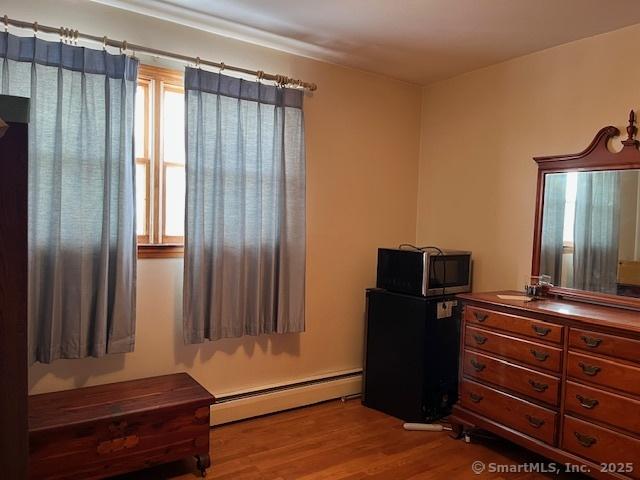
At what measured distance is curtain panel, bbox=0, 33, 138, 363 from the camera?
2.34 meters

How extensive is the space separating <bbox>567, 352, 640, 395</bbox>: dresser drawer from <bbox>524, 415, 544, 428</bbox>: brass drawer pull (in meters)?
0.30

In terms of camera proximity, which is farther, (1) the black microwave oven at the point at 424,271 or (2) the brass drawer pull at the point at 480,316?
(1) the black microwave oven at the point at 424,271

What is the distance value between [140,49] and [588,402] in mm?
2847

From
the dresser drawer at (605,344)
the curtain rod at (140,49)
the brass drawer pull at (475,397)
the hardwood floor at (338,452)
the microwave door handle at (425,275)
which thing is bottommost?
the hardwood floor at (338,452)

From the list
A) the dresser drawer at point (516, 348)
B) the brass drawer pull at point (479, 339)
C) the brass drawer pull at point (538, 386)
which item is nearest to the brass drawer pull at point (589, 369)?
the dresser drawer at point (516, 348)

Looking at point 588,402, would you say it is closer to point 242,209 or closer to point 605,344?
point 605,344

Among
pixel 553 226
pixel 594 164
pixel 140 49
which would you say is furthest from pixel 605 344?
pixel 140 49

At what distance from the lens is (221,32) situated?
2961 mm

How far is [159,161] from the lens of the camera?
9.29ft

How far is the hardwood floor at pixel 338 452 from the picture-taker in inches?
100.0

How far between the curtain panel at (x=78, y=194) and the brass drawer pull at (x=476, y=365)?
1.91m

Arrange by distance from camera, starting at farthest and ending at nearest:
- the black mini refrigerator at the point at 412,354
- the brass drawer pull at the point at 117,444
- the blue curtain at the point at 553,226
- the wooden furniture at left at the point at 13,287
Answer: the black mini refrigerator at the point at 412,354 → the blue curtain at the point at 553,226 → the brass drawer pull at the point at 117,444 → the wooden furniture at left at the point at 13,287

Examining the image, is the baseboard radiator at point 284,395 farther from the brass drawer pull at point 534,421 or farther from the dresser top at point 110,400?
the brass drawer pull at point 534,421

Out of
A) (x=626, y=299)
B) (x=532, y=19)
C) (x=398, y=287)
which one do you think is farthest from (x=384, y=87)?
(x=626, y=299)
